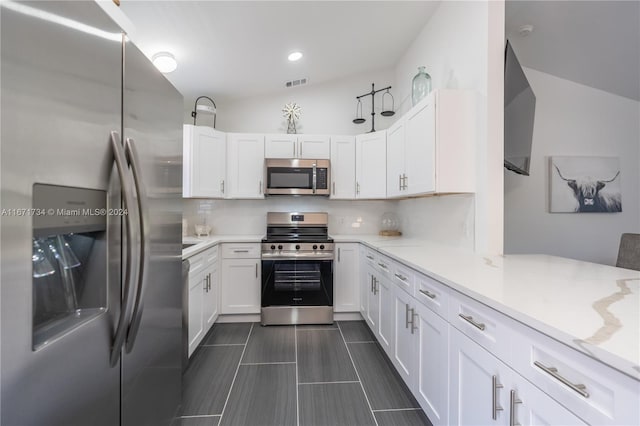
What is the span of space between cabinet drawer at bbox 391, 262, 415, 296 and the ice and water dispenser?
4.97 ft

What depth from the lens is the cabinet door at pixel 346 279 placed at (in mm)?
2990

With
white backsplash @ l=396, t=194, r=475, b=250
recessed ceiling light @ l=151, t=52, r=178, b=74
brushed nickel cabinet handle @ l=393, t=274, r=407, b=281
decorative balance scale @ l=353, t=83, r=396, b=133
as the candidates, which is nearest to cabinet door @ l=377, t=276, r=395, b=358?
brushed nickel cabinet handle @ l=393, t=274, r=407, b=281

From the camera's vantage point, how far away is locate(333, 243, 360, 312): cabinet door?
2.99 meters

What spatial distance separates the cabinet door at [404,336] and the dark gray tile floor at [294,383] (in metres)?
0.19

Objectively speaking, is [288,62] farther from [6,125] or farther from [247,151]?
[6,125]

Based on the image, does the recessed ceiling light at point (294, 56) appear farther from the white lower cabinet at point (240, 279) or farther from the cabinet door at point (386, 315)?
the cabinet door at point (386, 315)

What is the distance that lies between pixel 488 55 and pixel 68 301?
2.52 meters

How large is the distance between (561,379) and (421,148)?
69.6 inches

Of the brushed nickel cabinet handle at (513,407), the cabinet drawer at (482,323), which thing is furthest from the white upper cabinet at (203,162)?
the brushed nickel cabinet handle at (513,407)

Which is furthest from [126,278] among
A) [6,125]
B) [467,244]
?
[467,244]

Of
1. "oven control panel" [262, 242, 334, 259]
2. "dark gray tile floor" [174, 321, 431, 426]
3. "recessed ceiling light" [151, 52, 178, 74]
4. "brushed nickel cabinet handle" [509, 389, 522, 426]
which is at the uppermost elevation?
"recessed ceiling light" [151, 52, 178, 74]

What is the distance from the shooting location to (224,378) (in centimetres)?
196

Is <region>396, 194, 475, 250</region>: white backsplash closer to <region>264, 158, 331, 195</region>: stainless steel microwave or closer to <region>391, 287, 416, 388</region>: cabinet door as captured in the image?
<region>391, 287, 416, 388</region>: cabinet door

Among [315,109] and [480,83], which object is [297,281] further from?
[480,83]
